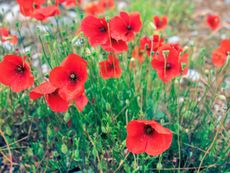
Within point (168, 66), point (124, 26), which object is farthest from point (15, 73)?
point (168, 66)

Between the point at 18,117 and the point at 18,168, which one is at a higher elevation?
the point at 18,117

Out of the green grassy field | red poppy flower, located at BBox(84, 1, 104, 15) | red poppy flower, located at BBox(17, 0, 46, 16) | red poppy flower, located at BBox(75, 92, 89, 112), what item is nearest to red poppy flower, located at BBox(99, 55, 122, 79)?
the green grassy field

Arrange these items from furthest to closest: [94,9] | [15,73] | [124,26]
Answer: [94,9] → [124,26] → [15,73]

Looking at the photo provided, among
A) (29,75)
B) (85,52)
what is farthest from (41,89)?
(85,52)

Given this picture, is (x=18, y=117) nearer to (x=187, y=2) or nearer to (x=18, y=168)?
(x=18, y=168)

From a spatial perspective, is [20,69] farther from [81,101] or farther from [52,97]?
[81,101]

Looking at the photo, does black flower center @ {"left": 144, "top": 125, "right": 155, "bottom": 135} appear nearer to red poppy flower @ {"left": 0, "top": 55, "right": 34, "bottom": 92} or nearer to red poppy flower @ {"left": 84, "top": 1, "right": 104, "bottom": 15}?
red poppy flower @ {"left": 0, "top": 55, "right": 34, "bottom": 92}

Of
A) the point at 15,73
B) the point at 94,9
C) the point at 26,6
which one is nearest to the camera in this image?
the point at 15,73
